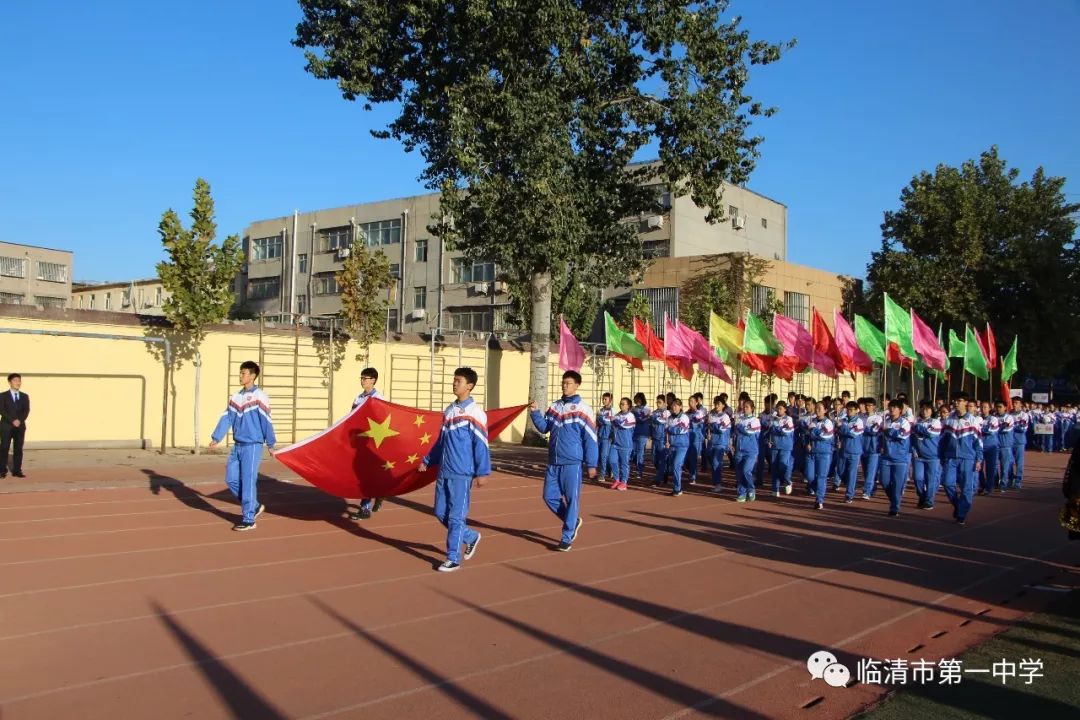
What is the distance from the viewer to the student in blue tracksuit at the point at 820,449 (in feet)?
47.8

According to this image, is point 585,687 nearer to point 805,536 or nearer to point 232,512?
point 805,536

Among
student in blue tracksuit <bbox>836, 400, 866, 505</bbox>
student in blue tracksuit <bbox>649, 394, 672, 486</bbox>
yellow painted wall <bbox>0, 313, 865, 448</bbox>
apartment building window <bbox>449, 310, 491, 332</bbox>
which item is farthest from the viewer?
apartment building window <bbox>449, 310, 491, 332</bbox>

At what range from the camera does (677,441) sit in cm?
1630

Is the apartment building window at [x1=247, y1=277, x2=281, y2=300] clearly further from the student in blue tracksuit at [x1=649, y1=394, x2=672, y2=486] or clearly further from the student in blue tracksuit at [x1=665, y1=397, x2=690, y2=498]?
the student in blue tracksuit at [x1=665, y1=397, x2=690, y2=498]

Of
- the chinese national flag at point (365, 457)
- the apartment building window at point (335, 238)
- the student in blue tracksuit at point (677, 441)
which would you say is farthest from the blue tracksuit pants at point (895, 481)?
the apartment building window at point (335, 238)

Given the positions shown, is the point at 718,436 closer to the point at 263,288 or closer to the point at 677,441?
the point at 677,441

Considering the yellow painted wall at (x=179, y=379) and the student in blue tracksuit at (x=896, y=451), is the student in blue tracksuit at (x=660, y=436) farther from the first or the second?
the yellow painted wall at (x=179, y=379)

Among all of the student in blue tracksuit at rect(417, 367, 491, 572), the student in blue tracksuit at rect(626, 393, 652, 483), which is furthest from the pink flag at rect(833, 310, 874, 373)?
the student in blue tracksuit at rect(417, 367, 491, 572)

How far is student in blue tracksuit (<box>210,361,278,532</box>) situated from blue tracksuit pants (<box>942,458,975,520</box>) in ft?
31.7

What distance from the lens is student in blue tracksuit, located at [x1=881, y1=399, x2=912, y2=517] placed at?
13414 mm

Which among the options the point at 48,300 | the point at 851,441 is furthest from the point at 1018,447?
the point at 48,300

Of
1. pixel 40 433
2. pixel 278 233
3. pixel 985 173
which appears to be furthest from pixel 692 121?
pixel 278 233

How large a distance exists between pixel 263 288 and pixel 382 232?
11.9 metres

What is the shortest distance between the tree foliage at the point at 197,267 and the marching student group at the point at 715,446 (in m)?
5.47
